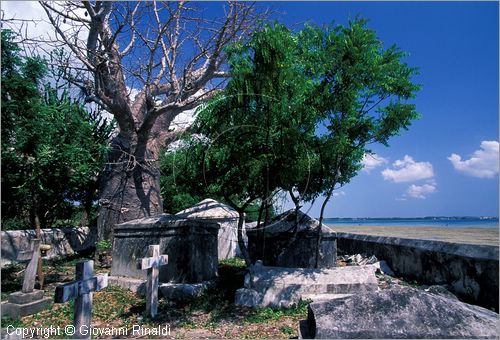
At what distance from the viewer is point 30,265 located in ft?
19.5

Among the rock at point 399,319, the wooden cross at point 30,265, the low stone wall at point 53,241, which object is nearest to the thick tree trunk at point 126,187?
the low stone wall at point 53,241

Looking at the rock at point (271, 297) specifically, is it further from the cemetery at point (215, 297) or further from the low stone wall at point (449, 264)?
the low stone wall at point (449, 264)

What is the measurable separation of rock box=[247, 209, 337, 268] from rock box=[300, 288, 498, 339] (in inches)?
185

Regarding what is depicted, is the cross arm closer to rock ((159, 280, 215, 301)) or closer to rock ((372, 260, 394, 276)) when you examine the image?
rock ((159, 280, 215, 301))

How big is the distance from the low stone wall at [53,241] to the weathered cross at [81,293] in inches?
222

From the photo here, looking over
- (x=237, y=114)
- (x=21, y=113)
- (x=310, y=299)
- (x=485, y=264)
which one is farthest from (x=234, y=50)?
(x=485, y=264)

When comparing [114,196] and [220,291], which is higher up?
[114,196]

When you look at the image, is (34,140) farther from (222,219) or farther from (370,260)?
(370,260)

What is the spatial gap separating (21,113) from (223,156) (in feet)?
11.8

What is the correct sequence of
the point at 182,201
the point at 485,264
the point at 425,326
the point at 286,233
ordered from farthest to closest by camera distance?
the point at 182,201 < the point at 286,233 < the point at 485,264 < the point at 425,326

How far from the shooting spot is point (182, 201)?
48.2ft

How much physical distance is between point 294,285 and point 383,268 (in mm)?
3616

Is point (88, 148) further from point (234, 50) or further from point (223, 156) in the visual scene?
point (234, 50)

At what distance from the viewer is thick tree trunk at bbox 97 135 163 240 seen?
32.3ft
